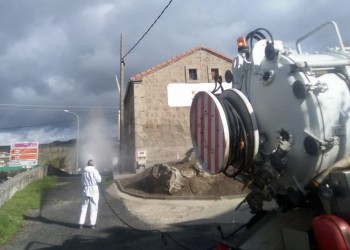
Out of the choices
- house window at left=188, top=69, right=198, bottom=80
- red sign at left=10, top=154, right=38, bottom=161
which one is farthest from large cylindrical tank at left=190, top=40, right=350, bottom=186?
red sign at left=10, top=154, right=38, bottom=161

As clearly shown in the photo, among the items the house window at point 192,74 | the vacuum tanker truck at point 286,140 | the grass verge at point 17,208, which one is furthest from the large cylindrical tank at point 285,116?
the house window at point 192,74

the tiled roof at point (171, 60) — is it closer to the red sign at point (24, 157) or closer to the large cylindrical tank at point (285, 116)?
the red sign at point (24, 157)

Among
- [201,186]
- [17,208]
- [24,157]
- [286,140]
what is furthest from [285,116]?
[24,157]

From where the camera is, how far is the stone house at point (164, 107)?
66.6 ft

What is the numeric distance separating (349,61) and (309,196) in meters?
1.19

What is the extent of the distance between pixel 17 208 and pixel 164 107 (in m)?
10.9

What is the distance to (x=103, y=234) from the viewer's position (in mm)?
8016

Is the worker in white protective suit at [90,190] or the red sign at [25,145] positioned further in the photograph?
the red sign at [25,145]

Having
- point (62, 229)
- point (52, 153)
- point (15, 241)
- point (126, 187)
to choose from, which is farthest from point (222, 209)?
point (52, 153)

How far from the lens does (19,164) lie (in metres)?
29.7

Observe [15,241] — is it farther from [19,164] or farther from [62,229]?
[19,164]

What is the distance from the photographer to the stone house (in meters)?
20.3

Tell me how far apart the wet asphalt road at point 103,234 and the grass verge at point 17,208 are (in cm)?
19

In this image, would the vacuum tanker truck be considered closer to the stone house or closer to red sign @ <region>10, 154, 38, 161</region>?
the stone house
